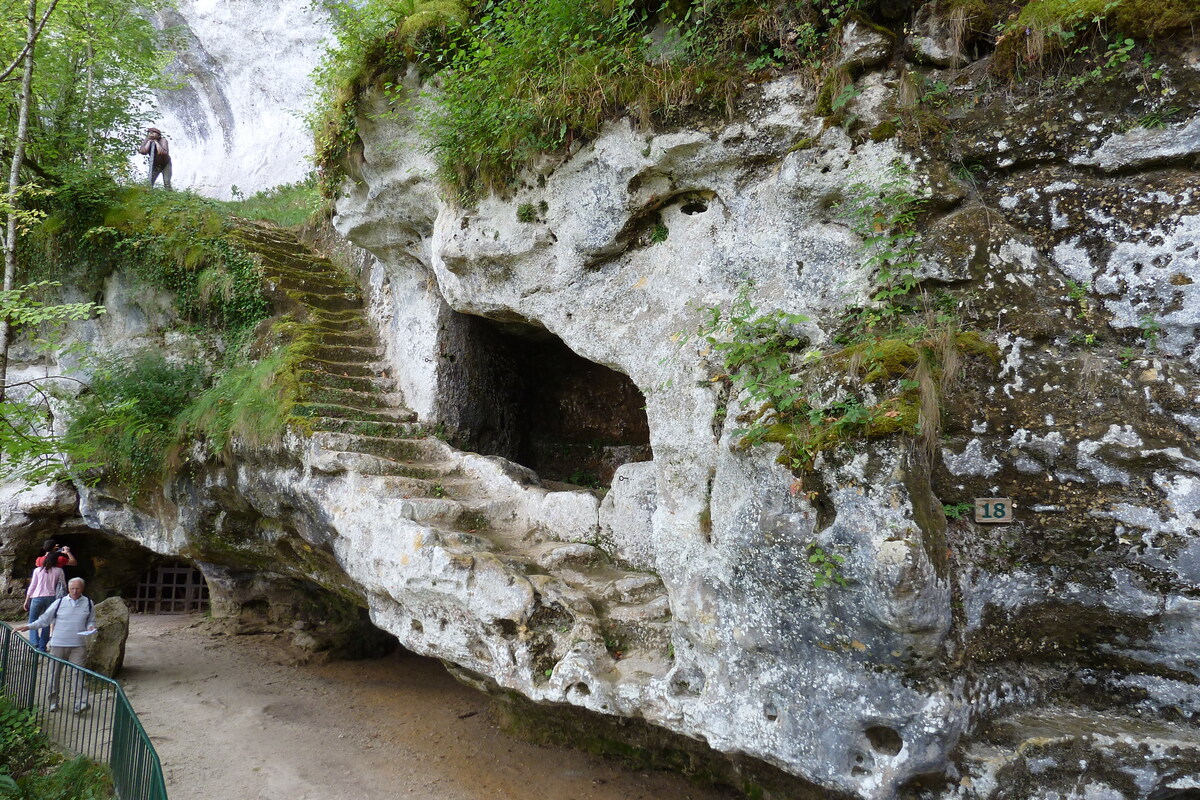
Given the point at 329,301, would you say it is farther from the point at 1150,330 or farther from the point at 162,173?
the point at 1150,330

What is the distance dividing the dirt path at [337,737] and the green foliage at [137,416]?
2484mm

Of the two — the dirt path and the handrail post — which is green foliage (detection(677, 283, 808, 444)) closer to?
the dirt path

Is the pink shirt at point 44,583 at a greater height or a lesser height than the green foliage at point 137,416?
lesser

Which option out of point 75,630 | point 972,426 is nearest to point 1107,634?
point 972,426

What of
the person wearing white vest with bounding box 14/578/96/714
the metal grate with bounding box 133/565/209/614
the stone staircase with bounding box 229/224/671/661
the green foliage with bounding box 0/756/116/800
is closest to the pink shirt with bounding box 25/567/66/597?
the person wearing white vest with bounding box 14/578/96/714

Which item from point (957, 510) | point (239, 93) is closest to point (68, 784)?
point (957, 510)

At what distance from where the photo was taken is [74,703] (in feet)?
21.1

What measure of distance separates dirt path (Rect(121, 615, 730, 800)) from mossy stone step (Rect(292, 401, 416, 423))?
3.23 metres

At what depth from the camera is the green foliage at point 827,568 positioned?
137 inches

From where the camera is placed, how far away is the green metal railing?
5430 mm

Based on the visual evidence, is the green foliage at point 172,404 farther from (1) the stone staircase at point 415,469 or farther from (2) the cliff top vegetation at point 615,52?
(2) the cliff top vegetation at point 615,52

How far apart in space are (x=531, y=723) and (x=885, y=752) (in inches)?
165

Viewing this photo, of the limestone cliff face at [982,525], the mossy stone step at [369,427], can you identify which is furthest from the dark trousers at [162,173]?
the limestone cliff face at [982,525]

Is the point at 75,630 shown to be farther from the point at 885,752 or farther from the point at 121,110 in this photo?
the point at 121,110
